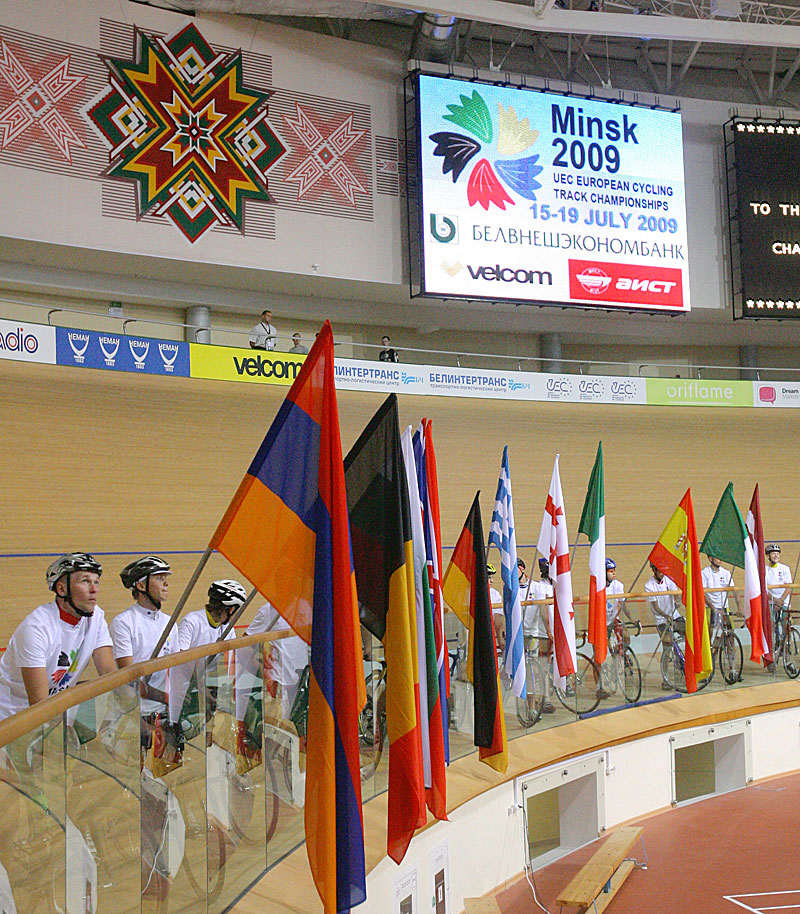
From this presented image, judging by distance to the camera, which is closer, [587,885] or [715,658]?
[587,885]

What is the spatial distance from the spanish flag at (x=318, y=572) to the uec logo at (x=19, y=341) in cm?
904

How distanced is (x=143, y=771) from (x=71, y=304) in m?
13.4

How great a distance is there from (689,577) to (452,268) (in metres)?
7.71

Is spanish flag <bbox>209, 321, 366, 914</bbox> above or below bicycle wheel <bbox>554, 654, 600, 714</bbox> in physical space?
above

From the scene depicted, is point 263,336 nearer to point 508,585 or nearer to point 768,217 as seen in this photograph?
point 508,585

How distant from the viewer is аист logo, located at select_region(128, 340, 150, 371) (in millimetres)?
13125

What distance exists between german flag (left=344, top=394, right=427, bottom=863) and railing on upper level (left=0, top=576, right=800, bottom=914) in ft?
2.17

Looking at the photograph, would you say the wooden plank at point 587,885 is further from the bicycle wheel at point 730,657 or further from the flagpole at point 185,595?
the flagpole at point 185,595

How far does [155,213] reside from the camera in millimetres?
14883

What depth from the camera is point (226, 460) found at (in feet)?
49.9

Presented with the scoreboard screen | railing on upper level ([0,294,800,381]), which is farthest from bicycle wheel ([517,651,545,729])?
the scoreboard screen

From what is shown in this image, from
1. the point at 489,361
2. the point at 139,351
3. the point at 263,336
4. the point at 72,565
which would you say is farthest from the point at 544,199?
the point at 72,565

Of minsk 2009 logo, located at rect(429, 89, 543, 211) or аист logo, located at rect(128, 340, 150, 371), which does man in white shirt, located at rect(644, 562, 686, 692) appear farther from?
minsk 2009 logo, located at rect(429, 89, 543, 211)

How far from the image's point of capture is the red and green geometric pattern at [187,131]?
1476 centimetres
